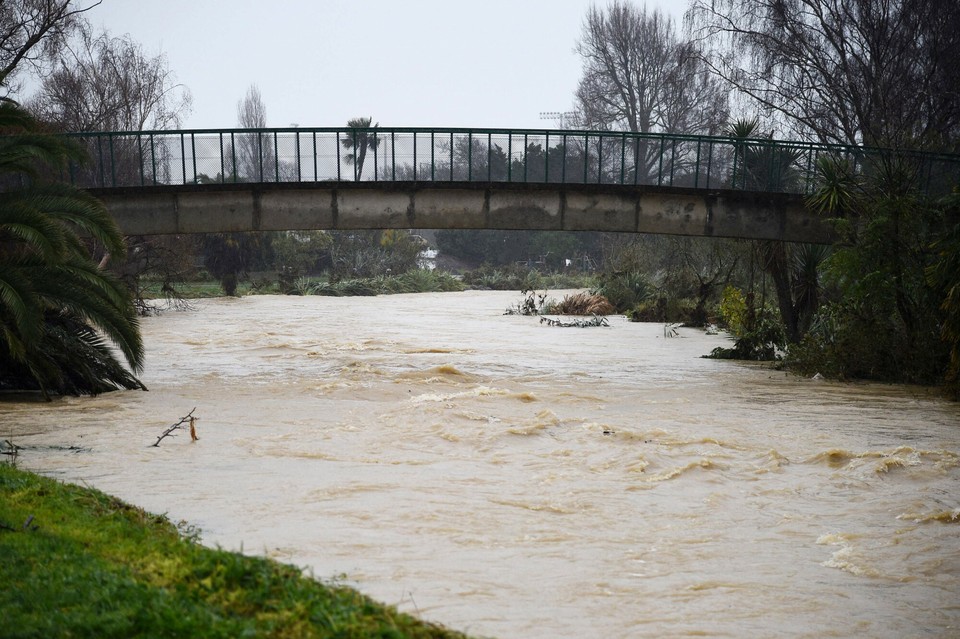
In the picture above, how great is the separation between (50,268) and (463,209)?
968 cm

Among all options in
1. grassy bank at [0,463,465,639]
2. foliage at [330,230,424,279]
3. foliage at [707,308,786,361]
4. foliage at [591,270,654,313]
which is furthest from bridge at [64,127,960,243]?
foliage at [330,230,424,279]

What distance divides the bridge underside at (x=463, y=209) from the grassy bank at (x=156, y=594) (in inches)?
609

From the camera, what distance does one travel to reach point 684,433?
13906mm

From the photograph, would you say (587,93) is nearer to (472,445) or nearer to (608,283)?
(608,283)

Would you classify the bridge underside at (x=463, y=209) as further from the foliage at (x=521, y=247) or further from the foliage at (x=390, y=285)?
the foliage at (x=521, y=247)

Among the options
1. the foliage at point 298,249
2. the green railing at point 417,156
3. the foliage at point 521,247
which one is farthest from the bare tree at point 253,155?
the foliage at point 521,247

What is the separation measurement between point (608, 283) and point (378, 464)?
1185 inches

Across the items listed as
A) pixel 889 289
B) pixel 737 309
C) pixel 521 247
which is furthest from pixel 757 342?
pixel 521 247

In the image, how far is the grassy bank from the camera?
440cm

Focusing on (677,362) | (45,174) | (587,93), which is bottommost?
(677,362)

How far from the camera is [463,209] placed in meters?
21.9

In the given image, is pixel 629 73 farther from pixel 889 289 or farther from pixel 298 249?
pixel 889 289

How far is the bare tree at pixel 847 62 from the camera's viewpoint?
25.0m

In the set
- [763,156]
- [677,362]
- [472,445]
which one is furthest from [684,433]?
[763,156]
